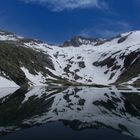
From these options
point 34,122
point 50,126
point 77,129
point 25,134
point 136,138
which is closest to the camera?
point 136,138

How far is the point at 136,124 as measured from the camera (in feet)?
102

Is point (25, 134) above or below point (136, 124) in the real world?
below

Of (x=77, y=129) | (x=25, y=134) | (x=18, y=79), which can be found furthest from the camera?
(x=18, y=79)

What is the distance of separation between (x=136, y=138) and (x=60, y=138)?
565 cm

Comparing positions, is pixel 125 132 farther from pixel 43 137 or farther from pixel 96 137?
pixel 43 137

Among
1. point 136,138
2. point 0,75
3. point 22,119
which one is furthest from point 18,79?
point 136,138

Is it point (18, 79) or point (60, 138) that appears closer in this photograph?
point (60, 138)

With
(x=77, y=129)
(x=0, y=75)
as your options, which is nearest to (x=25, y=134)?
(x=77, y=129)

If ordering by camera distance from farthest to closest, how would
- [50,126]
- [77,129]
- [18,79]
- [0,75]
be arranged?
[18,79] < [0,75] < [50,126] < [77,129]

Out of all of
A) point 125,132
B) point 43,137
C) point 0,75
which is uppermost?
point 0,75

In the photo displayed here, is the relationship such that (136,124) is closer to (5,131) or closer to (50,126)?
(50,126)

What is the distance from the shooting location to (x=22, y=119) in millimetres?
34594

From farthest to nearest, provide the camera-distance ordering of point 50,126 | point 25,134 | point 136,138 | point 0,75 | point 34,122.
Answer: point 0,75 < point 34,122 < point 50,126 < point 25,134 < point 136,138

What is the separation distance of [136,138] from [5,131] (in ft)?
35.0
